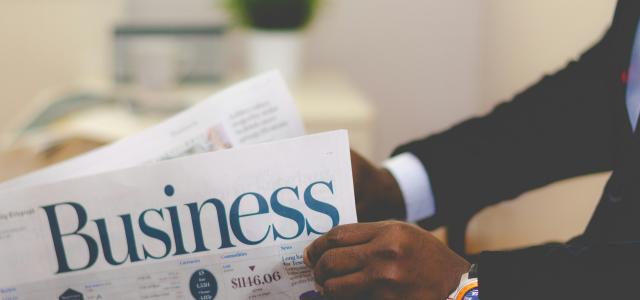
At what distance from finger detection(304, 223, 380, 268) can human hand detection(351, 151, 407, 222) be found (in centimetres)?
26

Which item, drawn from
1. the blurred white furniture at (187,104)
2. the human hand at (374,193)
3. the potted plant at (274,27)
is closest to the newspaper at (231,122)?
the human hand at (374,193)

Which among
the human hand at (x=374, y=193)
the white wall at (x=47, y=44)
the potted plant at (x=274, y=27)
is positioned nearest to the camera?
the human hand at (x=374, y=193)

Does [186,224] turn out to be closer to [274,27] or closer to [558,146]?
[558,146]

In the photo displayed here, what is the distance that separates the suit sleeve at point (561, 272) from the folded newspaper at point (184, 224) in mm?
115

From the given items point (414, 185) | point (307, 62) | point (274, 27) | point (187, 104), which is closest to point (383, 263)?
point (414, 185)

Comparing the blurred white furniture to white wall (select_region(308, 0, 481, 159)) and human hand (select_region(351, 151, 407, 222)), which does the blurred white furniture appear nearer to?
white wall (select_region(308, 0, 481, 159))

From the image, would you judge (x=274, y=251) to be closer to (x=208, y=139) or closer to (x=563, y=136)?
(x=208, y=139)

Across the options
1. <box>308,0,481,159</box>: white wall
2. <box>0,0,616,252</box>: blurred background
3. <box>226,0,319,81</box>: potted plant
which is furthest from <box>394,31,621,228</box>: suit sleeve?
<box>308,0,481,159</box>: white wall

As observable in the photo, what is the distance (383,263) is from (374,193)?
1.07ft

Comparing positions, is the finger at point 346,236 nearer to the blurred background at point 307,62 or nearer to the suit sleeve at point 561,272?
the suit sleeve at point 561,272

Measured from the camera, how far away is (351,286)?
0.50m

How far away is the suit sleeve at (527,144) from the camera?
2.63 ft

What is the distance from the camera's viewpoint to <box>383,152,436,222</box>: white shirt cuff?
0.86 metres

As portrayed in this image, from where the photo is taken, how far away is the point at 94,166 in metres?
0.67
